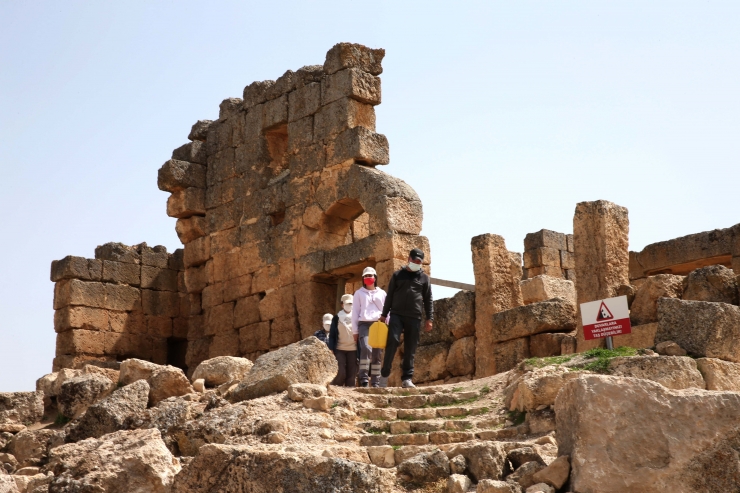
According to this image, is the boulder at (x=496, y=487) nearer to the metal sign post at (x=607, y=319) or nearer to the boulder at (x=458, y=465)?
the boulder at (x=458, y=465)

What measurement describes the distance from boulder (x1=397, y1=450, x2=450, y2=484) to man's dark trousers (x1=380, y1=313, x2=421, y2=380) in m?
3.64

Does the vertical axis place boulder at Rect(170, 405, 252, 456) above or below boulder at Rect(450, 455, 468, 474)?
above

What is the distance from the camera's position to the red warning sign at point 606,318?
10.2 metres

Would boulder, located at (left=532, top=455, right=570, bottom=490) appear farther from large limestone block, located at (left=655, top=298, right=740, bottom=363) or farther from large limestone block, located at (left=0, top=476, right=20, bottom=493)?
large limestone block, located at (left=0, top=476, right=20, bottom=493)

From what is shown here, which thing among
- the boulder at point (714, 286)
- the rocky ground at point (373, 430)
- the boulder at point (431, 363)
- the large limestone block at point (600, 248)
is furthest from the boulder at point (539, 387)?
the boulder at point (431, 363)

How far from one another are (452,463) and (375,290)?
455cm

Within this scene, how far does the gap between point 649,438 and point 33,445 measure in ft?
21.7

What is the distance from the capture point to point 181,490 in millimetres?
7660

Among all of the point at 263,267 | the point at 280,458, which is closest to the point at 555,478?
the point at 280,458

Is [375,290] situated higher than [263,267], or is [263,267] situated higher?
[263,267]

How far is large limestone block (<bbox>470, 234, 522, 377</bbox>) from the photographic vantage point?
1352cm

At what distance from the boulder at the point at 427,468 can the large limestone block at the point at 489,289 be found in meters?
5.51

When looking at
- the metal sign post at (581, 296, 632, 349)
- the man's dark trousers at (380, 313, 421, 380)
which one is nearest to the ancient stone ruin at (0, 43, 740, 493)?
the metal sign post at (581, 296, 632, 349)

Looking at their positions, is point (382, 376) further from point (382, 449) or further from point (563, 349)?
point (382, 449)
